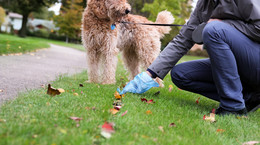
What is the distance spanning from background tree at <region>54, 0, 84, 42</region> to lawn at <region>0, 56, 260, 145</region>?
40908 millimetres

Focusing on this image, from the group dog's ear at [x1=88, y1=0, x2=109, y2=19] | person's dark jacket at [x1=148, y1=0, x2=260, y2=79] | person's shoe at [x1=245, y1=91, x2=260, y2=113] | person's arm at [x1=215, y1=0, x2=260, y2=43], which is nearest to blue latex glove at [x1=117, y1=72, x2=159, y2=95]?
person's dark jacket at [x1=148, y1=0, x2=260, y2=79]

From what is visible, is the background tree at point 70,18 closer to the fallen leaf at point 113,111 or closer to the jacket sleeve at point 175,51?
the jacket sleeve at point 175,51

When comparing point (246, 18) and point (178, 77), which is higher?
point (246, 18)

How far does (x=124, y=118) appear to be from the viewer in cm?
227

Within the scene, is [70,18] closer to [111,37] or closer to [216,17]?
[111,37]

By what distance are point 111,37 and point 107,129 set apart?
2.78 meters

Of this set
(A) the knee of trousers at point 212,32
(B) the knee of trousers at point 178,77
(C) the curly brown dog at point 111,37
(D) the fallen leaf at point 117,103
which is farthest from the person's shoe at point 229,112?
(C) the curly brown dog at point 111,37

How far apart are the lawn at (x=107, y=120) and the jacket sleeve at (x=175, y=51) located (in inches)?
19.0

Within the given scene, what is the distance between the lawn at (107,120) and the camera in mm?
1716

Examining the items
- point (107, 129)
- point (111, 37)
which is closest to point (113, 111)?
point (107, 129)

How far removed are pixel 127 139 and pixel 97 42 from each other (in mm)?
2903

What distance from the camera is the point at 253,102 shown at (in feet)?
10.9

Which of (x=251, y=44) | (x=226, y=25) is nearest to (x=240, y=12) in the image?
(x=226, y=25)

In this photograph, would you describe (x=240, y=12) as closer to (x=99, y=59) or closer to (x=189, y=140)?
(x=189, y=140)
